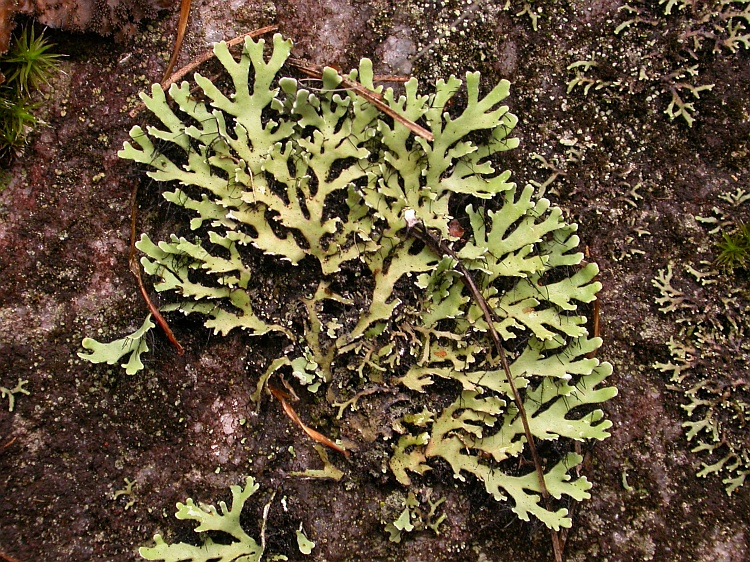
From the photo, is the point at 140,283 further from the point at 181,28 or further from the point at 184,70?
the point at 181,28

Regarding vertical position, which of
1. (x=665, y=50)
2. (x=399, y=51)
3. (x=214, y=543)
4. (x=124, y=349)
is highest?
(x=665, y=50)

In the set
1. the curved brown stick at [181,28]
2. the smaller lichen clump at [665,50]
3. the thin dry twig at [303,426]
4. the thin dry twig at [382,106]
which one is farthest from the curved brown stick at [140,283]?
the smaller lichen clump at [665,50]

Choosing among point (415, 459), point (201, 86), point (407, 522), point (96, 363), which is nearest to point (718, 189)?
point (415, 459)

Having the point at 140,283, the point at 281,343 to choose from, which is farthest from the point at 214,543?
the point at 140,283

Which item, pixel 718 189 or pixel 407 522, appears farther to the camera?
pixel 718 189

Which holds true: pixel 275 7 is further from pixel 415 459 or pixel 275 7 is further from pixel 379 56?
pixel 415 459

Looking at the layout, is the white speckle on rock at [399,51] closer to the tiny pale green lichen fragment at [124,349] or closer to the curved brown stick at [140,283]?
the curved brown stick at [140,283]

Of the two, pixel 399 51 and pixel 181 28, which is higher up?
pixel 399 51
